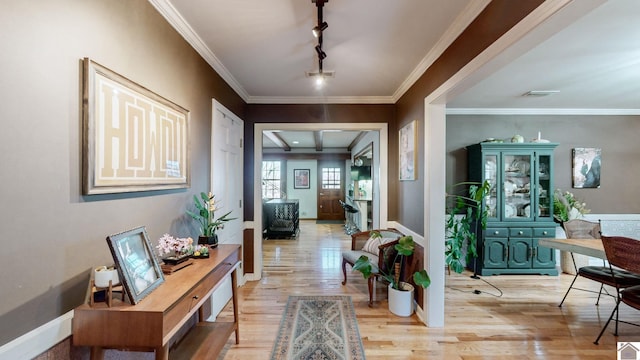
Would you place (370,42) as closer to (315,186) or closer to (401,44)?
(401,44)

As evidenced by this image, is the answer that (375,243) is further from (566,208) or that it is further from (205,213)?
(566,208)

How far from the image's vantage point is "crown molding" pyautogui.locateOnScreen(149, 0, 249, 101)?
1.68m

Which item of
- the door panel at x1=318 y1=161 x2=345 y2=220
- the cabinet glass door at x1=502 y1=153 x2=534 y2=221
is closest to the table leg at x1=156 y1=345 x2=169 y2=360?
the cabinet glass door at x1=502 y1=153 x2=534 y2=221

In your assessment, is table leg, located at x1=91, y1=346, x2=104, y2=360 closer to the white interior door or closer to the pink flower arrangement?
the pink flower arrangement

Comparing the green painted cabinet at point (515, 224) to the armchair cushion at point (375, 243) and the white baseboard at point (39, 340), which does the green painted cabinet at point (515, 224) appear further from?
the white baseboard at point (39, 340)

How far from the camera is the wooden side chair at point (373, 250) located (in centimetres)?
284

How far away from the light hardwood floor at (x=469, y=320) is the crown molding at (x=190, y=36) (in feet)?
8.19

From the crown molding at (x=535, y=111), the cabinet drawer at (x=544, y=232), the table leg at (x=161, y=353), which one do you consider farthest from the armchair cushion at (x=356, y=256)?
the crown molding at (x=535, y=111)

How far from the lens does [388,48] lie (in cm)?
227

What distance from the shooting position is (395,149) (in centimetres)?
350

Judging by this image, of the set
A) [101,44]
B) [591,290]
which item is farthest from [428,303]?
[101,44]

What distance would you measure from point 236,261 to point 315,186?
22.6 feet

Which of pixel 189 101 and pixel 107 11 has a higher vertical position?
pixel 107 11

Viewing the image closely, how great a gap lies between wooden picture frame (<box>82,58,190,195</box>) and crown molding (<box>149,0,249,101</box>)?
58 cm
